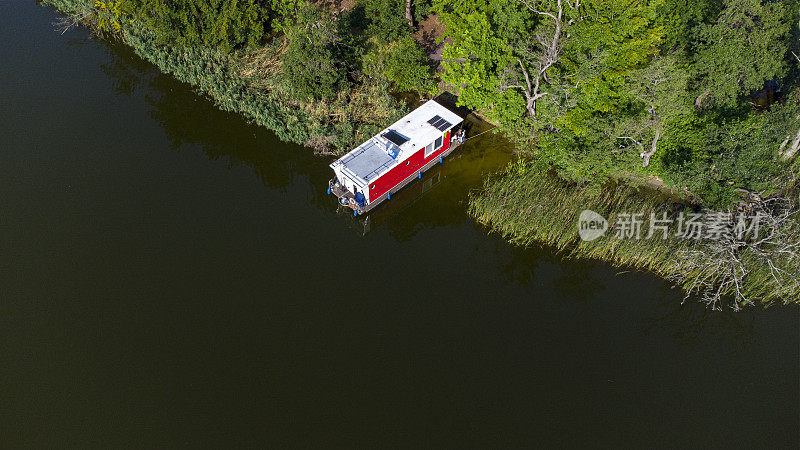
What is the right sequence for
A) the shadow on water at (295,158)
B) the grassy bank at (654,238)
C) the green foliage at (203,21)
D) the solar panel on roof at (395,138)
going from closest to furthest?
the grassy bank at (654,238) → the solar panel on roof at (395,138) → the shadow on water at (295,158) → the green foliage at (203,21)

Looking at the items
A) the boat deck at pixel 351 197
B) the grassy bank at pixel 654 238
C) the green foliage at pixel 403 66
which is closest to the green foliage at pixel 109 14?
the green foliage at pixel 403 66

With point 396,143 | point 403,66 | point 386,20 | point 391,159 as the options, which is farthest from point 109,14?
point 391,159

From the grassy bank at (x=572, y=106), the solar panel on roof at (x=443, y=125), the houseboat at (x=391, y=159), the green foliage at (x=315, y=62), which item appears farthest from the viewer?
the green foliage at (x=315, y=62)

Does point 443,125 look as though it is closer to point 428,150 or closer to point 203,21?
point 428,150

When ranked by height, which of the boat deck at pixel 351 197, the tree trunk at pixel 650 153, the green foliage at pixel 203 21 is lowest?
the boat deck at pixel 351 197

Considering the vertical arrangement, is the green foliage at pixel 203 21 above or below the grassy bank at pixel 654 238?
above

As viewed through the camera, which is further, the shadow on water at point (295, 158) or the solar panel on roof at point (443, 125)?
the solar panel on roof at point (443, 125)

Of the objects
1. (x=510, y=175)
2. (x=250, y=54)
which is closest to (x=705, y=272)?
(x=510, y=175)

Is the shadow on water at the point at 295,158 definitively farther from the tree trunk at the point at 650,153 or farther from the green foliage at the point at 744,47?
the green foliage at the point at 744,47

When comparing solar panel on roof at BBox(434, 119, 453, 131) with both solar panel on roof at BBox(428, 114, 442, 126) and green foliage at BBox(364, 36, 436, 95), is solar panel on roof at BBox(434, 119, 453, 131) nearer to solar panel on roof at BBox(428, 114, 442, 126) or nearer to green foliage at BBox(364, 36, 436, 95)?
solar panel on roof at BBox(428, 114, 442, 126)
